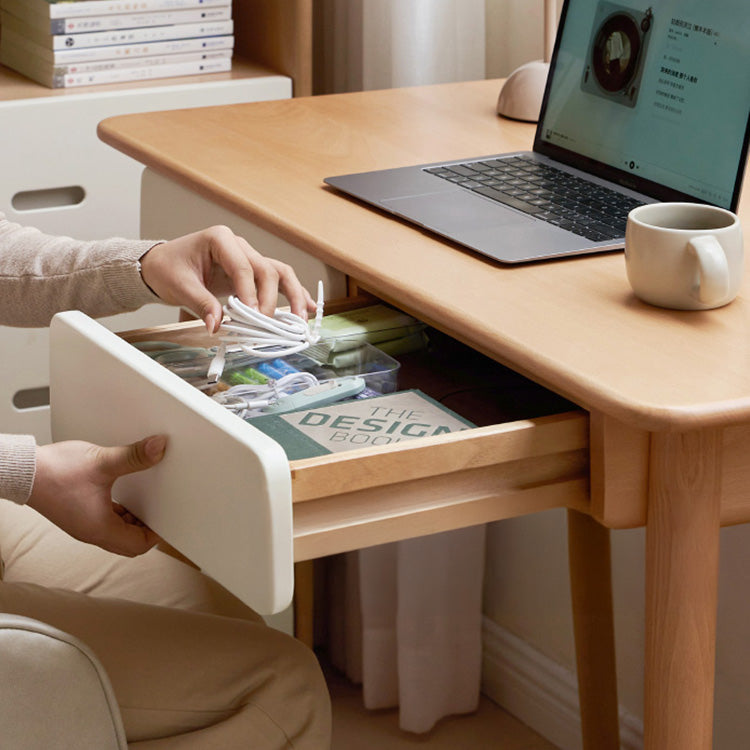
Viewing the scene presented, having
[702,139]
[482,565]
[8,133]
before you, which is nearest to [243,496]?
[702,139]

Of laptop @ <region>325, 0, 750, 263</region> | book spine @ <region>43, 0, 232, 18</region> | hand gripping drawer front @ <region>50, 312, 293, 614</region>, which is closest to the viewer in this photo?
hand gripping drawer front @ <region>50, 312, 293, 614</region>

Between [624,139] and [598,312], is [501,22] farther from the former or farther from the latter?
[598,312]

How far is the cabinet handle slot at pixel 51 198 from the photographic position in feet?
6.11

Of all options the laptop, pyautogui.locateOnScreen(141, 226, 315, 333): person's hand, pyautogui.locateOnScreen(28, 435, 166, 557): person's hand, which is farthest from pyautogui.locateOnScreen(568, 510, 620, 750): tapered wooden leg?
pyautogui.locateOnScreen(28, 435, 166, 557): person's hand

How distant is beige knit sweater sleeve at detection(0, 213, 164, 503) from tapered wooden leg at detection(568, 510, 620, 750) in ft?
1.85

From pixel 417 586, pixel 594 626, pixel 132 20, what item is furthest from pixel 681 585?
pixel 132 20

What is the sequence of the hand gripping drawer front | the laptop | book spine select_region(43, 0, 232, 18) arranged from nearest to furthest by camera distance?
the hand gripping drawer front → the laptop → book spine select_region(43, 0, 232, 18)

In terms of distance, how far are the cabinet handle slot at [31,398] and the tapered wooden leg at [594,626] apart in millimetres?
866

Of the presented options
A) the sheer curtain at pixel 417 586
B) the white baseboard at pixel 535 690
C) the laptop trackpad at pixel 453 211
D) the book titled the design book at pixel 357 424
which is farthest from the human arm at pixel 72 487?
the white baseboard at pixel 535 690

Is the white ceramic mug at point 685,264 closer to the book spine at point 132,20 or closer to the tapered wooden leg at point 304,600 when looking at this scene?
the tapered wooden leg at point 304,600

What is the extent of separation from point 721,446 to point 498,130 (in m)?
0.68

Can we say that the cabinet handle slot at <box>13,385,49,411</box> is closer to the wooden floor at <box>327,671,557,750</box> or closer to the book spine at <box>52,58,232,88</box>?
the book spine at <box>52,58,232,88</box>

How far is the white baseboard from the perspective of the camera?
5.62 ft

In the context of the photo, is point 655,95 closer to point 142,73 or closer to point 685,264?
point 685,264
